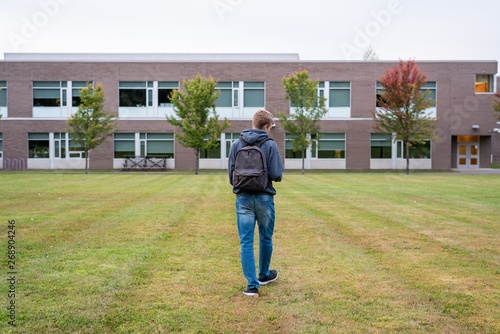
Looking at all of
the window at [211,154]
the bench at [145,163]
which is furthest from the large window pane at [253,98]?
the bench at [145,163]

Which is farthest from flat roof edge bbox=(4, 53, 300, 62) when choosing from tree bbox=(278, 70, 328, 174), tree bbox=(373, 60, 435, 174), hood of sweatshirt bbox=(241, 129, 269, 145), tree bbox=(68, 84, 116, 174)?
hood of sweatshirt bbox=(241, 129, 269, 145)

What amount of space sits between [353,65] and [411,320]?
3717cm

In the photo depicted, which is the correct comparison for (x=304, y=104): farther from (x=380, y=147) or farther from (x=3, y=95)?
(x=3, y=95)

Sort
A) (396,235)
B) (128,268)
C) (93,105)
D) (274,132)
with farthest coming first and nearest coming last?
(274,132), (93,105), (396,235), (128,268)

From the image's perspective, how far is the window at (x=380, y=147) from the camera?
40.2m

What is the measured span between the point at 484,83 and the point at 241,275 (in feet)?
130

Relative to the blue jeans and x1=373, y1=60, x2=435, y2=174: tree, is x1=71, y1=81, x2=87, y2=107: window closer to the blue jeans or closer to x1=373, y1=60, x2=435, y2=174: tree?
x1=373, y1=60, x2=435, y2=174: tree

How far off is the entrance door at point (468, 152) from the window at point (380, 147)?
20.9 feet

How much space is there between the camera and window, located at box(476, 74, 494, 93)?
4034 centimetres

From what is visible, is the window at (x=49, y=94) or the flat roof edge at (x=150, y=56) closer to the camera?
the window at (x=49, y=94)

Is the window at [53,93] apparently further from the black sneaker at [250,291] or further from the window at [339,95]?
the black sneaker at [250,291]

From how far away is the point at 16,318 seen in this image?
4520mm

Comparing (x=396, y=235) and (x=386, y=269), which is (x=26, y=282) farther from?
(x=396, y=235)

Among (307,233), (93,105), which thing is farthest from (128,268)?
(93,105)
